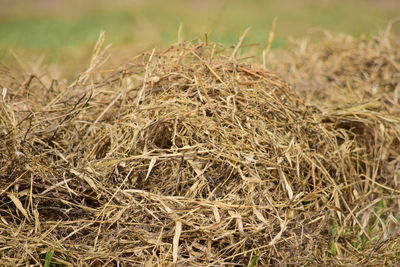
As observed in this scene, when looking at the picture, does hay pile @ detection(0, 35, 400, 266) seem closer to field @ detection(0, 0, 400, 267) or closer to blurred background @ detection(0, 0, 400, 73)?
field @ detection(0, 0, 400, 267)

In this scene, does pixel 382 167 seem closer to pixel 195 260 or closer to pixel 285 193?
pixel 285 193

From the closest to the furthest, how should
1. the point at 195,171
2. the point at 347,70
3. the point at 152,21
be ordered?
the point at 195,171 < the point at 347,70 < the point at 152,21

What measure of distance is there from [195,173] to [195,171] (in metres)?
0.07

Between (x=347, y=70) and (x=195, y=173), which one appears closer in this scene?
(x=195, y=173)

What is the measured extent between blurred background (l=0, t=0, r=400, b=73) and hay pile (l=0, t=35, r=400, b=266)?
1255 millimetres

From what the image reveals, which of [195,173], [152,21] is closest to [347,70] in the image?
[195,173]

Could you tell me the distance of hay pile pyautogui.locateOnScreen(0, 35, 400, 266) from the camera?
2055 mm

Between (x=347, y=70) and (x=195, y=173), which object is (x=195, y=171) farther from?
(x=347, y=70)

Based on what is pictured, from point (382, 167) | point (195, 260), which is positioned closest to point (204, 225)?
point (195, 260)

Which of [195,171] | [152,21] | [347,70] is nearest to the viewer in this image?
[195,171]

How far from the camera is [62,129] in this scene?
264 cm

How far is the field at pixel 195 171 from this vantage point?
2055 mm

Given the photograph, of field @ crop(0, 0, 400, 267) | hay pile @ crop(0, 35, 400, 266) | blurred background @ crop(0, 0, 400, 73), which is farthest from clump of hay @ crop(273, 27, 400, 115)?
hay pile @ crop(0, 35, 400, 266)

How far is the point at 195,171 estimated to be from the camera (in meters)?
2.23
